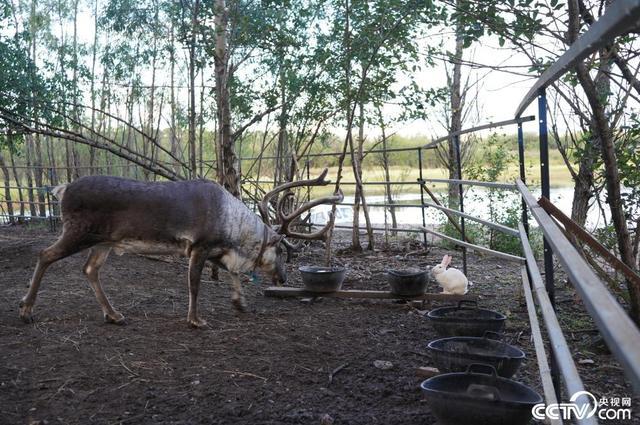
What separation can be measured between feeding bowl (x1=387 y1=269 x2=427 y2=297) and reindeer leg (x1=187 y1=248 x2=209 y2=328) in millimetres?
1549

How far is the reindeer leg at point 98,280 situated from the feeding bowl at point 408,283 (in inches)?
84.2

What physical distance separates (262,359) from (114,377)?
33.1 inches

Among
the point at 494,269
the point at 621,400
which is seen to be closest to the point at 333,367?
the point at 621,400

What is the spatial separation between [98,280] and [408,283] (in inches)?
95.3

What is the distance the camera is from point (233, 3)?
23.5ft

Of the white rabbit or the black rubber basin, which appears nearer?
the black rubber basin

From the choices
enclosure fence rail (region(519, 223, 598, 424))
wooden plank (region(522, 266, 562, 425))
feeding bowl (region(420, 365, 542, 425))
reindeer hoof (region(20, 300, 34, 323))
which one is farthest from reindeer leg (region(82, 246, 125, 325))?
enclosure fence rail (region(519, 223, 598, 424))

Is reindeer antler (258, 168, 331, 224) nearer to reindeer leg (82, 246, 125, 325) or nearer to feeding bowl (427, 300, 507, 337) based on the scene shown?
reindeer leg (82, 246, 125, 325)

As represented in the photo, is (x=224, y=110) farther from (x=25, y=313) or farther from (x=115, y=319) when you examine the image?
(x=25, y=313)

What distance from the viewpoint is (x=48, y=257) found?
4.29m

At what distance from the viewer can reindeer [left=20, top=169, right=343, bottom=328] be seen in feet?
13.9

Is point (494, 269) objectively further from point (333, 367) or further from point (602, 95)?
point (333, 367)

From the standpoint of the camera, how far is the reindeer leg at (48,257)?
422 cm

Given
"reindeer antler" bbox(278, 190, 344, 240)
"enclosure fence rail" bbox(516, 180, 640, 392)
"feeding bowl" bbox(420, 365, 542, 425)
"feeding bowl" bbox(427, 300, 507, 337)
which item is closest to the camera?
"enclosure fence rail" bbox(516, 180, 640, 392)
